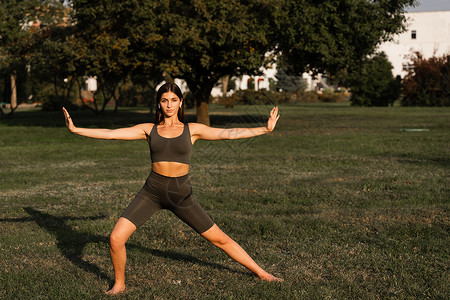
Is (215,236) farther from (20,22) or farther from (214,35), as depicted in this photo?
(20,22)

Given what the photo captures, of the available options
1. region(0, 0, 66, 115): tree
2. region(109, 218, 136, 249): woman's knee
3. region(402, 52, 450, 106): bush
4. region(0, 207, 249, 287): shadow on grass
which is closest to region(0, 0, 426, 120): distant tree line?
region(0, 0, 66, 115): tree

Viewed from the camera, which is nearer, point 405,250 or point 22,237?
point 405,250

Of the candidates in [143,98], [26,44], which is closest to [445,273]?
[26,44]

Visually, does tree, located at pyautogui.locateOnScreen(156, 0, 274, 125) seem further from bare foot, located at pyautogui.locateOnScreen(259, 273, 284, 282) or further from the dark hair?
bare foot, located at pyautogui.locateOnScreen(259, 273, 284, 282)

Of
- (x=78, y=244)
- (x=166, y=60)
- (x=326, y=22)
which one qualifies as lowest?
(x=78, y=244)

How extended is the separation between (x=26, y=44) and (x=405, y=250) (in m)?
26.1

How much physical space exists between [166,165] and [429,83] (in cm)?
4501

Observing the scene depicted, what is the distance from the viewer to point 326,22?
23.2 m

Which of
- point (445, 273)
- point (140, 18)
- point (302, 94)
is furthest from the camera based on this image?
point (302, 94)

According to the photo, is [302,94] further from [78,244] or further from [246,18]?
[78,244]

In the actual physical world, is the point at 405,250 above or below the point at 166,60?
below

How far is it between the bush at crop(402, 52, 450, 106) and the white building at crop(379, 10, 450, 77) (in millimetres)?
28576

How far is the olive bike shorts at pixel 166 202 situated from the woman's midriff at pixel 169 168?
34 mm

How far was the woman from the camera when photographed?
4781 mm
